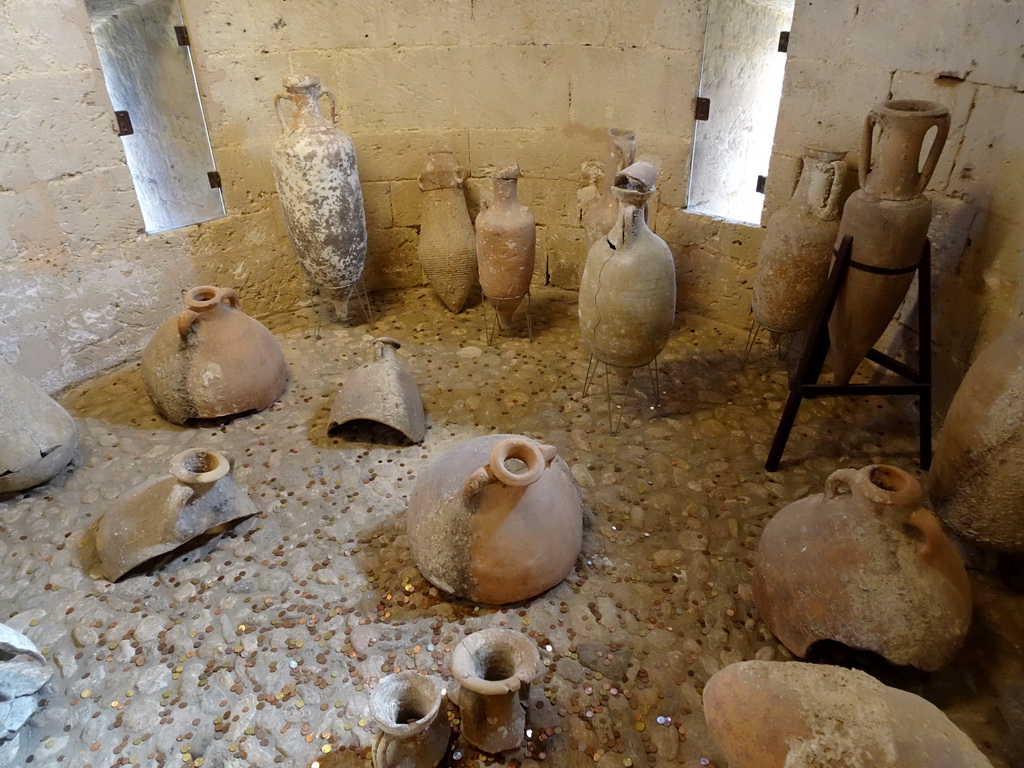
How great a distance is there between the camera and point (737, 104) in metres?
4.74

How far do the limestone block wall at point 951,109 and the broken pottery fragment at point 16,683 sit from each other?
3.86m

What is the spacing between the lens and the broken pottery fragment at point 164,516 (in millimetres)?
2926

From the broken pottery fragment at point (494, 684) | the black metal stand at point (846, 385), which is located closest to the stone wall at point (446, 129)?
the black metal stand at point (846, 385)

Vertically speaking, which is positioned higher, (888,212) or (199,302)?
(888,212)

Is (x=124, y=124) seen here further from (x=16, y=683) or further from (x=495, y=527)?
(x=495, y=527)

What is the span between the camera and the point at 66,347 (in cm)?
423

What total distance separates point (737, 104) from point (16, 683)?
483cm

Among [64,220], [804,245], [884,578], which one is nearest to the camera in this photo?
[884,578]

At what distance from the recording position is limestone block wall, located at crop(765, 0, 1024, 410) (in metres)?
3.17

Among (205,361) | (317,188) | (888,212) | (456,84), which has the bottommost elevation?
(205,361)

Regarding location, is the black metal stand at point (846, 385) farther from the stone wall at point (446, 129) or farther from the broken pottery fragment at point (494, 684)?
the broken pottery fragment at point (494, 684)

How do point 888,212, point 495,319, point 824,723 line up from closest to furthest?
1. point 824,723
2. point 888,212
3. point 495,319

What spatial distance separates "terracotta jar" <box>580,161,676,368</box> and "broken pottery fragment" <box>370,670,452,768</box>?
6.37 ft

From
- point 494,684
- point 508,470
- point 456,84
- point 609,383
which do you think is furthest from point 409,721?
point 456,84
